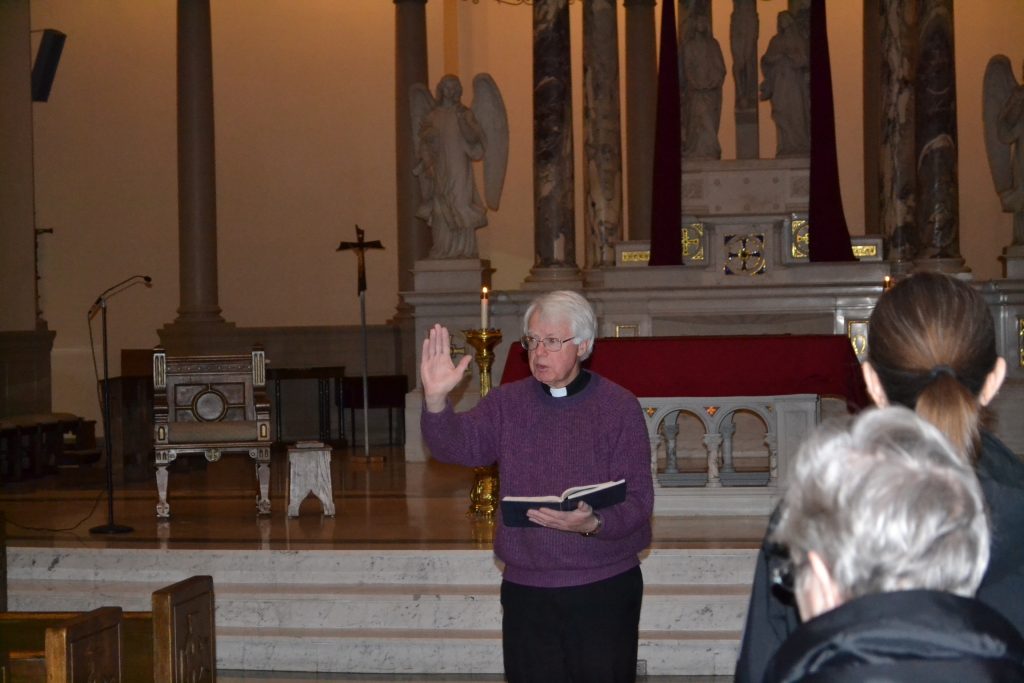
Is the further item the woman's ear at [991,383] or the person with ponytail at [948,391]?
the woman's ear at [991,383]

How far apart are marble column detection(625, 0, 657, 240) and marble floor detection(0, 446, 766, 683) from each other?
17.8 feet

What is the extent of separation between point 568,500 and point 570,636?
366 mm

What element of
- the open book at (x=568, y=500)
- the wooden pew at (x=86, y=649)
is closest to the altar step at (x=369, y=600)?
the open book at (x=568, y=500)

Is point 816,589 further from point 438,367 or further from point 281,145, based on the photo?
point 281,145

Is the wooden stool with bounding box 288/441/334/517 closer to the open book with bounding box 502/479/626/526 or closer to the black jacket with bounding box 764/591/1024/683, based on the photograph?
the open book with bounding box 502/479/626/526

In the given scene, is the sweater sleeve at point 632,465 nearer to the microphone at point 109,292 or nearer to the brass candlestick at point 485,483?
the brass candlestick at point 485,483

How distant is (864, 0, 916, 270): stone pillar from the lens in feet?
41.0

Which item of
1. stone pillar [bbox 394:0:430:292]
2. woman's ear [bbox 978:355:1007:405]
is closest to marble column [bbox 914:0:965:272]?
stone pillar [bbox 394:0:430:292]

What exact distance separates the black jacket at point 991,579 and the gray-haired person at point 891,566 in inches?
9.0

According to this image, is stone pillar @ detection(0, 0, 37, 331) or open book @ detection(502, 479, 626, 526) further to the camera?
stone pillar @ detection(0, 0, 37, 331)

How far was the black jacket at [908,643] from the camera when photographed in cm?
146

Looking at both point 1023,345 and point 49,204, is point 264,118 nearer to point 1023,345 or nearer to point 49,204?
point 49,204

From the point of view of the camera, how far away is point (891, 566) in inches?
59.6

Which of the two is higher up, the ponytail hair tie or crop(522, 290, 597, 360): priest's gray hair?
crop(522, 290, 597, 360): priest's gray hair
